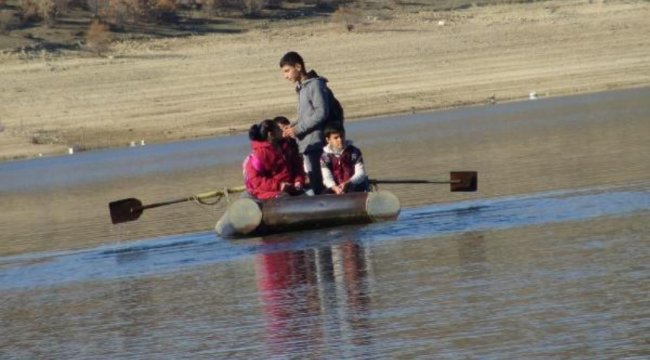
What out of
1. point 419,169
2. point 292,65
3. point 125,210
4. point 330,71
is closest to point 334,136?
point 292,65

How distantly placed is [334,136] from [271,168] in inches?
31.4

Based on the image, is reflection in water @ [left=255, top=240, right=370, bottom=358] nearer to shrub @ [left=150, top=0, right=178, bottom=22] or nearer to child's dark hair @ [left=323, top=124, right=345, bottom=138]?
child's dark hair @ [left=323, top=124, right=345, bottom=138]

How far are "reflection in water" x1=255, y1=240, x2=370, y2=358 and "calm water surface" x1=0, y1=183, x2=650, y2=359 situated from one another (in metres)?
0.02

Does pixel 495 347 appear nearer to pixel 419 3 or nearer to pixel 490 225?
pixel 490 225

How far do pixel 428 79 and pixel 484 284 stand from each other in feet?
137

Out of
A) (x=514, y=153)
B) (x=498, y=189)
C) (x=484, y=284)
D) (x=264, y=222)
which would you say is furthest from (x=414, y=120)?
(x=484, y=284)

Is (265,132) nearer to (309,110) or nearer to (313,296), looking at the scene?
(309,110)

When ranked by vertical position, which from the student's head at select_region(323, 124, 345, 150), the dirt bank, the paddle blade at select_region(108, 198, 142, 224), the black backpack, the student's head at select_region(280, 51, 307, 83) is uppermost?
the student's head at select_region(280, 51, 307, 83)

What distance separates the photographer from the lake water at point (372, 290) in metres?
9.40

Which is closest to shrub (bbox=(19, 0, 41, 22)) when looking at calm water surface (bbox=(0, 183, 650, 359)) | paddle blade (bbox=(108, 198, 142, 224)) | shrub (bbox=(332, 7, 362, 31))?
shrub (bbox=(332, 7, 362, 31))

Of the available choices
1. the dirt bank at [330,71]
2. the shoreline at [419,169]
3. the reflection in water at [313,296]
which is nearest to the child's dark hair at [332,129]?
the reflection in water at [313,296]

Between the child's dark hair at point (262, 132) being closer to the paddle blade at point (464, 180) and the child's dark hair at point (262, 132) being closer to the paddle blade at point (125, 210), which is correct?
the paddle blade at point (464, 180)

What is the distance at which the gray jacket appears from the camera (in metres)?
16.4

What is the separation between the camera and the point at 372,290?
1148 cm
